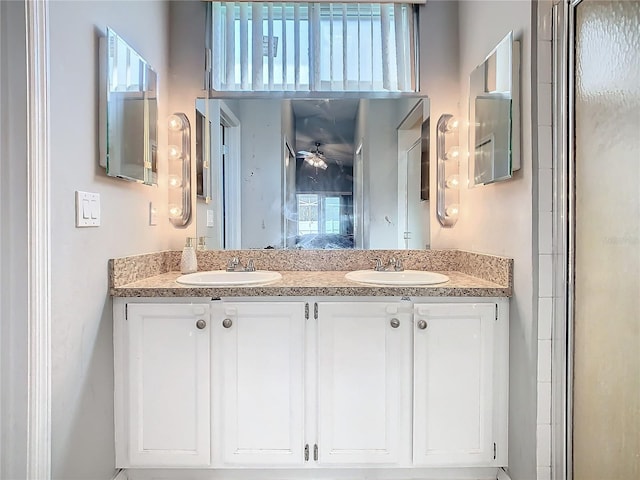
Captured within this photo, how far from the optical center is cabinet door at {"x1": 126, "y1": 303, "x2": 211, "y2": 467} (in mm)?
1429

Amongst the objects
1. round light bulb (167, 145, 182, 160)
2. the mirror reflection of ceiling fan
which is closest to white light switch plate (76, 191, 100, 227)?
round light bulb (167, 145, 182, 160)

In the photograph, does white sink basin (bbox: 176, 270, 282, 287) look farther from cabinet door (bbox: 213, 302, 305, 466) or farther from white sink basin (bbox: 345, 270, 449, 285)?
white sink basin (bbox: 345, 270, 449, 285)

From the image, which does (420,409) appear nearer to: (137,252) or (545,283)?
(545,283)

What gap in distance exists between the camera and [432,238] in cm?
193

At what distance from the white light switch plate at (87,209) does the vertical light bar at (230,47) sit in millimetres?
969

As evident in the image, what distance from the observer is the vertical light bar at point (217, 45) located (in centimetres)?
190

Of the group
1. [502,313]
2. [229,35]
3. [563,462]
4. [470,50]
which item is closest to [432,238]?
[502,313]

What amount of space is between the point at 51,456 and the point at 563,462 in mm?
1689

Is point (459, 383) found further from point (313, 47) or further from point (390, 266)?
point (313, 47)

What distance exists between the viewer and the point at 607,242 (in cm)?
112

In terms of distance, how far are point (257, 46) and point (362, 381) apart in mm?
1706

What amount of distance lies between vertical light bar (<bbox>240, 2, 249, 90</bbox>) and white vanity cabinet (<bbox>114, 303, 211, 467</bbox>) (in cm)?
121

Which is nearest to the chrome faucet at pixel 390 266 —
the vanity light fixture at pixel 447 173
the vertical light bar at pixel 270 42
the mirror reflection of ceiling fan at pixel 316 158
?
the vanity light fixture at pixel 447 173

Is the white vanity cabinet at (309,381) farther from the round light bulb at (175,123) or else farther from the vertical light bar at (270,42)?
the vertical light bar at (270,42)
